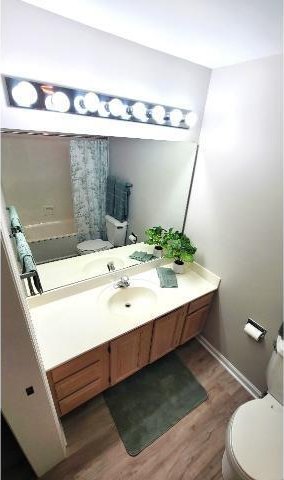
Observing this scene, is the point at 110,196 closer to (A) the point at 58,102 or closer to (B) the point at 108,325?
(A) the point at 58,102

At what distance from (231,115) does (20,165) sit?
1.34m

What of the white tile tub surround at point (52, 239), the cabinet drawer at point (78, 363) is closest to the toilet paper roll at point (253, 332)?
the cabinet drawer at point (78, 363)

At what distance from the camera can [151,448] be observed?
1.48m

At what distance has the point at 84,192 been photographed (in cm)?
154

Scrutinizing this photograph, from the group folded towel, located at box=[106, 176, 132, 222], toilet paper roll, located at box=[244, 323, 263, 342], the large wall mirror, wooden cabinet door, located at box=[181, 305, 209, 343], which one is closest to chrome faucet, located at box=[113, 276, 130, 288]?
the large wall mirror

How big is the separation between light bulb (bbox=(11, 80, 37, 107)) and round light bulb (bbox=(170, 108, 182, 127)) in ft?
2.73

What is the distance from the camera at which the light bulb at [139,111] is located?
1.34m

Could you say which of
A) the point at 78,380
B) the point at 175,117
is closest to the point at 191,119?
the point at 175,117

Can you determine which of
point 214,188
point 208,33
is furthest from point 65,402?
point 208,33

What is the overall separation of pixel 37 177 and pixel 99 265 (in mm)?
771

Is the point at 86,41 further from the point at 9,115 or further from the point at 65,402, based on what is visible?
the point at 65,402

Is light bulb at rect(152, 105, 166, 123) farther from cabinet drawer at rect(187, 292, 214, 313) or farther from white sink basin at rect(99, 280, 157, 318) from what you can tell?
cabinet drawer at rect(187, 292, 214, 313)

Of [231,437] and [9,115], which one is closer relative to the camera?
[9,115]

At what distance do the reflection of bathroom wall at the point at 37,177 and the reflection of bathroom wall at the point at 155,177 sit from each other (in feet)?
1.15
